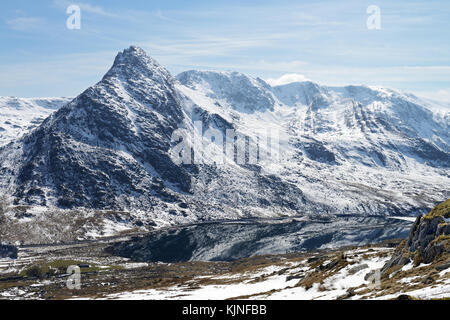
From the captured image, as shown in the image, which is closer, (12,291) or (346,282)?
(346,282)

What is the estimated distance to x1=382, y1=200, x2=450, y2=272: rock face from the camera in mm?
44594

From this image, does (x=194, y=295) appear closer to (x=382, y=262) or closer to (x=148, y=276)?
(x=382, y=262)

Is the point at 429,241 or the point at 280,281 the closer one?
the point at 429,241

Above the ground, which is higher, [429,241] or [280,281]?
[429,241]

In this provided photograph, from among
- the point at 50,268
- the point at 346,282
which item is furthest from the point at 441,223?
the point at 50,268

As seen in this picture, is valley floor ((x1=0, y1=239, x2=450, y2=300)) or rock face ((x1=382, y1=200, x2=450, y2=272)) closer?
valley floor ((x1=0, y1=239, x2=450, y2=300))

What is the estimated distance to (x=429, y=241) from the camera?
47875 mm

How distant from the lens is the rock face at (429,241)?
146ft

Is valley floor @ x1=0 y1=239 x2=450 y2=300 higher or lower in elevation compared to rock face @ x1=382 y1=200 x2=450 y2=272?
lower

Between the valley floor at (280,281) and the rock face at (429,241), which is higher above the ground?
the rock face at (429,241)

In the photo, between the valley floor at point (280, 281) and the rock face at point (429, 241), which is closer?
the valley floor at point (280, 281)
